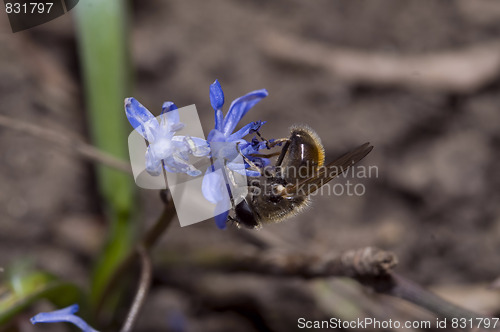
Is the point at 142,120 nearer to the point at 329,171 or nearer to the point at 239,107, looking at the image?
the point at 239,107

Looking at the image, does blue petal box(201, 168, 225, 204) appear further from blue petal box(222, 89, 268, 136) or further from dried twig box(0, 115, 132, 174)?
dried twig box(0, 115, 132, 174)

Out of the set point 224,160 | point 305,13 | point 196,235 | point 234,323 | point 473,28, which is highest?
point 305,13

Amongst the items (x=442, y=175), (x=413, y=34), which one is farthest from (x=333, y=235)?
(x=413, y=34)

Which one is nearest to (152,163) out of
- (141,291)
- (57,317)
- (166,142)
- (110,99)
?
(166,142)

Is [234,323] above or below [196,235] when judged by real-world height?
below

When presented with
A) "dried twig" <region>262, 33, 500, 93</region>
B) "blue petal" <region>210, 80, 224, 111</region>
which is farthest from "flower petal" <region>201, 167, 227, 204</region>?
"dried twig" <region>262, 33, 500, 93</region>

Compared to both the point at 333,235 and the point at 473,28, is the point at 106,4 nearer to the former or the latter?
the point at 333,235
